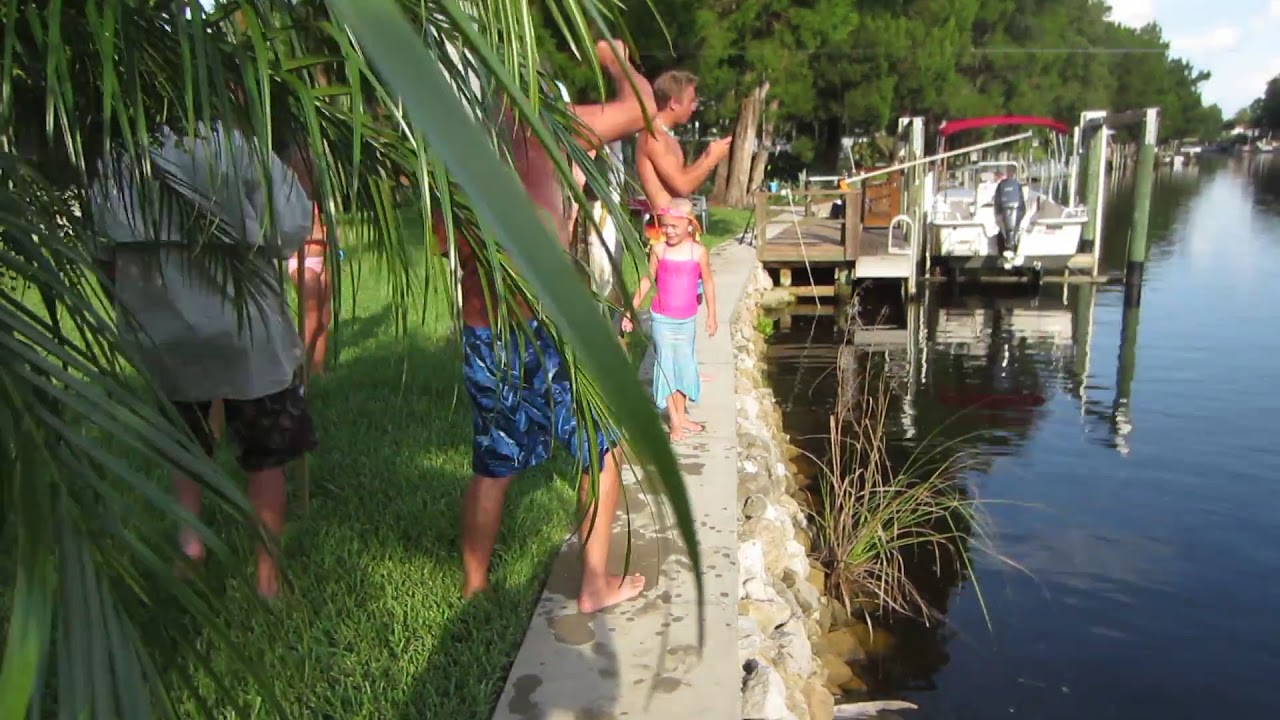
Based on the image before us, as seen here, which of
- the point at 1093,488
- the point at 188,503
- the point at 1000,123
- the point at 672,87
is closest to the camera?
the point at 188,503

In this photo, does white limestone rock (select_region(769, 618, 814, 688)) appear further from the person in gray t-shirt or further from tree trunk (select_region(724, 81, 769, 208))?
tree trunk (select_region(724, 81, 769, 208))

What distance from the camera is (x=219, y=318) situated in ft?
9.84

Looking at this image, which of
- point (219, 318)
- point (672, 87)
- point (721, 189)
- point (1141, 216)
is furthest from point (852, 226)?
point (219, 318)

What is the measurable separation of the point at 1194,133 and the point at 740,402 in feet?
416

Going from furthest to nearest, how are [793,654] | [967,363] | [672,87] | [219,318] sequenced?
[967,363] → [793,654] → [672,87] → [219,318]

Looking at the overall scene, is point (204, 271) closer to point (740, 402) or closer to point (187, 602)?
point (187, 602)

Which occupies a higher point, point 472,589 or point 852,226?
point 852,226

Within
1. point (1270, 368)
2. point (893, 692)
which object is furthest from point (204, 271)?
point (1270, 368)

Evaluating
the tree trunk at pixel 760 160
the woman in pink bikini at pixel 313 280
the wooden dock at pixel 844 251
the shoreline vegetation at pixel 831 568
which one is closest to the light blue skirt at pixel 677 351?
the shoreline vegetation at pixel 831 568

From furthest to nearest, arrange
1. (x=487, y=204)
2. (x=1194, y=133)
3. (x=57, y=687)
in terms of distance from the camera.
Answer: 1. (x=1194, y=133)
2. (x=57, y=687)
3. (x=487, y=204)

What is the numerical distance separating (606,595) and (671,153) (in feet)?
4.87

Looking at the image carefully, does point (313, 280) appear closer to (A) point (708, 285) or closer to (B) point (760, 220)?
(A) point (708, 285)

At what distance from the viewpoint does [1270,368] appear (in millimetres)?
12258

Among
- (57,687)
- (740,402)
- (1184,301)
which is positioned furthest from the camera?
(1184,301)
